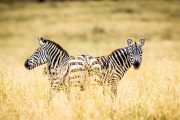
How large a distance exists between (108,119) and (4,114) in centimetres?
190

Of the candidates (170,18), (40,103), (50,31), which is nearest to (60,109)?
(40,103)

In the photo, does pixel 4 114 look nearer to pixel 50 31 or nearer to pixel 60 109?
pixel 60 109

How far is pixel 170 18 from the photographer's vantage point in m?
50.0

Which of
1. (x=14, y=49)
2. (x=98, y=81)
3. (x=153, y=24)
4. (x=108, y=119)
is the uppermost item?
(x=153, y=24)

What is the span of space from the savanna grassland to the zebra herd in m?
0.29

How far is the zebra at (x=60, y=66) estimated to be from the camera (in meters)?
10.8

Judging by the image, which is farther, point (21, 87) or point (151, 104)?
point (21, 87)

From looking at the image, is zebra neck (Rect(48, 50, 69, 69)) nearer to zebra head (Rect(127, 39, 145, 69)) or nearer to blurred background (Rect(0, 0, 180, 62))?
zebra head (Rect(127, 39, 145, 69))

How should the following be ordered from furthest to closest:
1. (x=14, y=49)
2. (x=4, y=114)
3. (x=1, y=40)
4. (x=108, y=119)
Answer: (x=1, y=40), (x=14, y=49), (x=4, y=114), (x=108, y=119)

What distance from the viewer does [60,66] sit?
11.1 metres

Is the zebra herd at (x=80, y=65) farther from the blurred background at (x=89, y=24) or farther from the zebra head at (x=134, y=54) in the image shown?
the blurred background at (x=89, y=24)

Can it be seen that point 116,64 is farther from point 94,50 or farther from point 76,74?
point 94,50

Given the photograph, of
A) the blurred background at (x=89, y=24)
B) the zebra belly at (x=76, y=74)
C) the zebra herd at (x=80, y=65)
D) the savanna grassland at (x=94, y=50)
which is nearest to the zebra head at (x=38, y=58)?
the zebra herd at (x=80, y=65)

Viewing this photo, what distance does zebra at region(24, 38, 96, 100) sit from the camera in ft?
35.3
